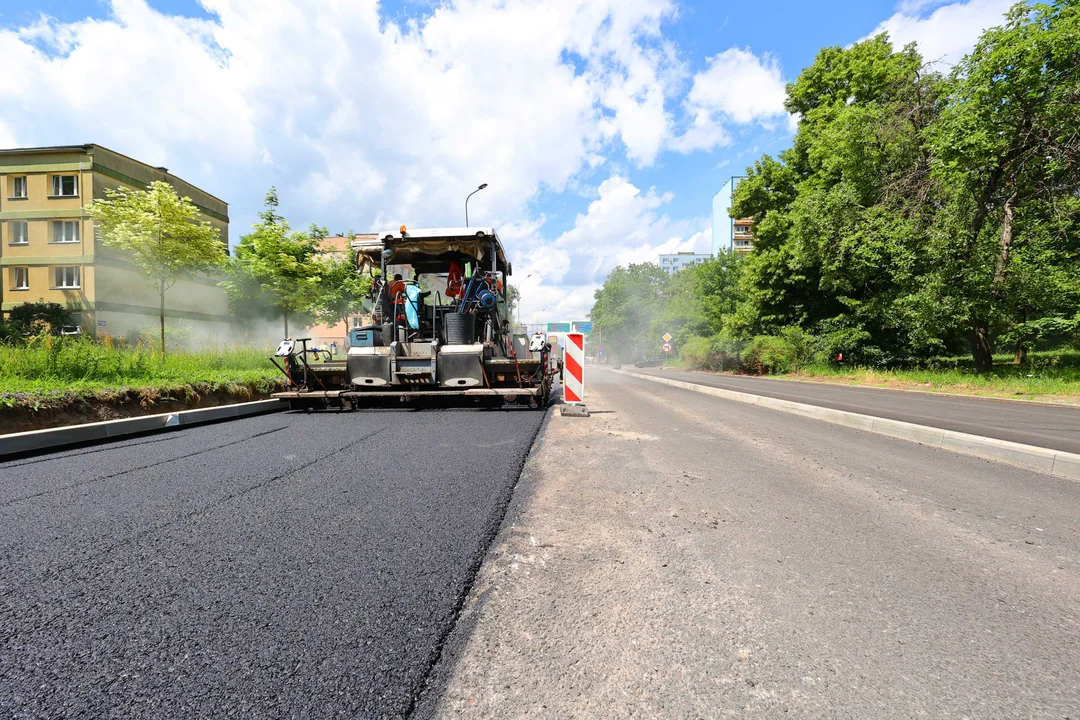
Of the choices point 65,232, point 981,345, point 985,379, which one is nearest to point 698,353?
point 981,345

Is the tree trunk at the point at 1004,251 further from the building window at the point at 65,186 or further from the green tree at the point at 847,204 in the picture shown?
the building window at the point at 65,186

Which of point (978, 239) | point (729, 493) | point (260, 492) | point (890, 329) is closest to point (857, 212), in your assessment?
point (978, 239)

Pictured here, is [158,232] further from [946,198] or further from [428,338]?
[946,198]

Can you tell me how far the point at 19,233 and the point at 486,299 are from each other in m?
33.7

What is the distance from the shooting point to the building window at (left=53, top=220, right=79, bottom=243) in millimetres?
25703

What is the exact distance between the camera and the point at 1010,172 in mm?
14531

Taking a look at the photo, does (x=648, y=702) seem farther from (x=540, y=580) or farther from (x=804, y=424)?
(x=804, y=424)

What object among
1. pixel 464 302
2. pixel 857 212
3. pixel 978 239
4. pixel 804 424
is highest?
pixel 857 212

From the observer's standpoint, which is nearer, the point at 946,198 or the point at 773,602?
the point at 773,602

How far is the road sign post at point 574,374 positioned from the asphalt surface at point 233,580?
140 inches

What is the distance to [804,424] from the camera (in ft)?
25.2

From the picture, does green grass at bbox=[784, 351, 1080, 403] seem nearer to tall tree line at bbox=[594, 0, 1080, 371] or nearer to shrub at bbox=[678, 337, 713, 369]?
tall tree line at bbox=[594, 0, 1080, 371]

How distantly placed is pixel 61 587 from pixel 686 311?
1917 inches

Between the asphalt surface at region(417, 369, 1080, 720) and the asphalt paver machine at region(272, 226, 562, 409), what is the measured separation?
4379 mm
